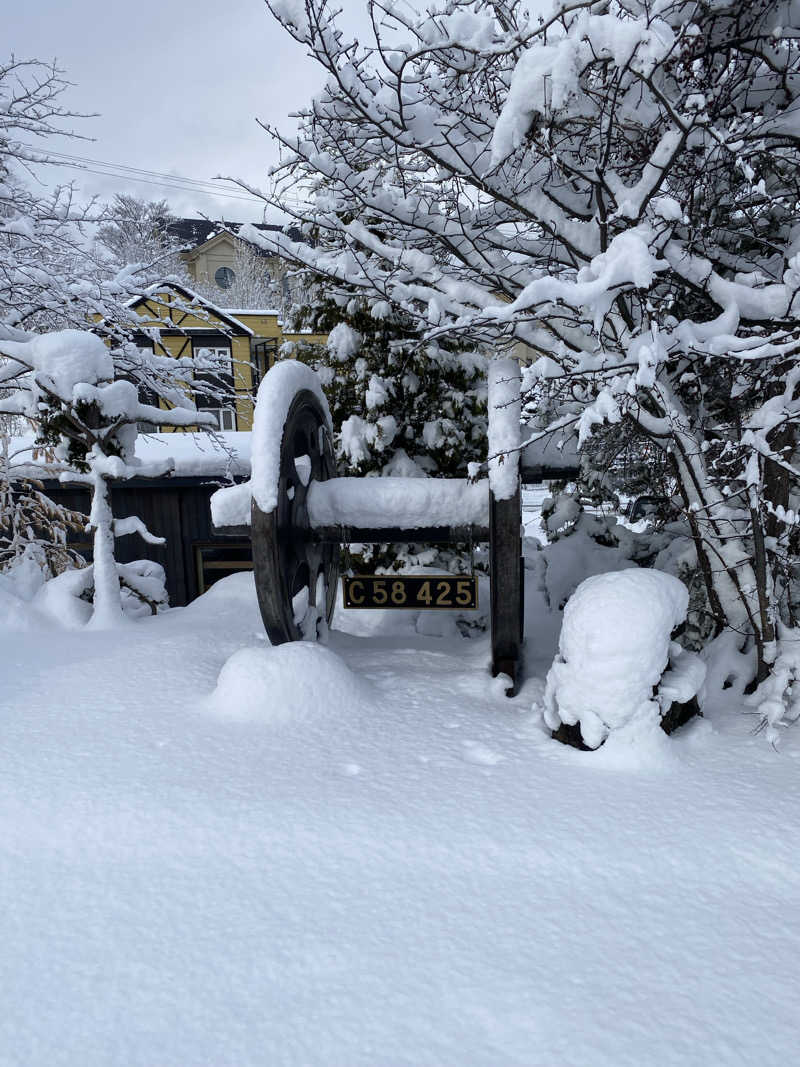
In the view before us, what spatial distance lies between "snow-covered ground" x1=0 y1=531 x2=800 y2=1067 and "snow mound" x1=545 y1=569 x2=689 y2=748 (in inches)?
8.2

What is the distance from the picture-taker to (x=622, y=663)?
11.0 feet

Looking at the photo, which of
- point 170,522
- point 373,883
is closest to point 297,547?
point 373,883

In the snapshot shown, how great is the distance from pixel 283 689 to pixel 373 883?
1.52 m

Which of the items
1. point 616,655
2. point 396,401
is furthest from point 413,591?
point 396,401

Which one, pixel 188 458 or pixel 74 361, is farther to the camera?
pixel 188 458

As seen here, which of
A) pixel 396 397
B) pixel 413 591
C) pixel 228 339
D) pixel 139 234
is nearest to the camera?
pixel 413 591

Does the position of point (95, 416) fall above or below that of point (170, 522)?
above

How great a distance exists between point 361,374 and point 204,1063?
6.49m

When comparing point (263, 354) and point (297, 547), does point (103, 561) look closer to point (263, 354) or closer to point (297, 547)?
point (297, 547)

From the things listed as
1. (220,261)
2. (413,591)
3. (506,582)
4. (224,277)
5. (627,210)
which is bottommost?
(413,591)

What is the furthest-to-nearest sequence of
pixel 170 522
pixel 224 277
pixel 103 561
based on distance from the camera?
pixel 224 277 < pixel 170 522 < pixel 103 561

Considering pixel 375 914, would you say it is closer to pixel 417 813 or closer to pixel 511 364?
pixel 417 813

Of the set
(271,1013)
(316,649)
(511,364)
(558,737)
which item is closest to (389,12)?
(511,364)

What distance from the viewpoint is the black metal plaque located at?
443 cm
